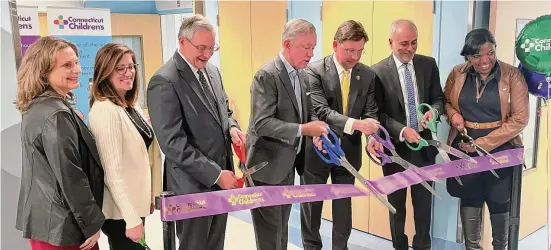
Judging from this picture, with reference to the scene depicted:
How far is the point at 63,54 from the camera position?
6.56 feet

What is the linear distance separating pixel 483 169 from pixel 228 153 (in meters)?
1.59

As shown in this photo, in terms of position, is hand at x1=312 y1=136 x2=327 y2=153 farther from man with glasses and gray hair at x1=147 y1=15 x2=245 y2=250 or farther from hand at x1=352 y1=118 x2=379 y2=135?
man with glasses and gray hair at x1=147 y1=15 x2=245 y2=250

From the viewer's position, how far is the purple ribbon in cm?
229

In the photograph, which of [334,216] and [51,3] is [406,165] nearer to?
[334,216]

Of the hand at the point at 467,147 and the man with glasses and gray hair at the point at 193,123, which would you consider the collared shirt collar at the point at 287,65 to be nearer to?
the man with glasses and gray hair at the point at 193,123

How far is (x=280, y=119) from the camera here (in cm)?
262

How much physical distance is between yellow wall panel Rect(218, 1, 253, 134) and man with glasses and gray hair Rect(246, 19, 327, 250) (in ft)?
5.23

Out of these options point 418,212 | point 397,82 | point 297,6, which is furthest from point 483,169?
point 297,6

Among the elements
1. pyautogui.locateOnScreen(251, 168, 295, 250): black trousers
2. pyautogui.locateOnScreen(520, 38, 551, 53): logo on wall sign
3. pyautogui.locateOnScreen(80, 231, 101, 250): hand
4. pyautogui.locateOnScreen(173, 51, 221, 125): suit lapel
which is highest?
pyautogui.locateOnScreen(520, 38, 551, 53): logo on wall sign

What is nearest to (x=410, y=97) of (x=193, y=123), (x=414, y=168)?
(x=414, y=168)

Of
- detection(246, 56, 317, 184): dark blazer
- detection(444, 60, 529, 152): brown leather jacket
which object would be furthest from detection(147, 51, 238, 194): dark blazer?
detection(444, 60, 529, 152): brown leather jacket

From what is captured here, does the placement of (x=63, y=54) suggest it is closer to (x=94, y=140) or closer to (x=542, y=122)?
(x=94, y=140)

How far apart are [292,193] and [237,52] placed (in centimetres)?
199

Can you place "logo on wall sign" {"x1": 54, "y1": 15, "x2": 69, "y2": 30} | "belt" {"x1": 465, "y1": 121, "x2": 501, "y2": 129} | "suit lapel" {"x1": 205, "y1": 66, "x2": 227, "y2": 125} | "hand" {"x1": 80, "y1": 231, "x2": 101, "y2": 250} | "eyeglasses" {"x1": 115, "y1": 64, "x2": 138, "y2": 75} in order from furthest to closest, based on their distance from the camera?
"logo on wall sign" {"x1": 54, "y1": 15, "x2": 69, "y2": 30}, "belt" {"x1": 465, "y1": 121, "x2": 501, "y2": 129}, "suit lapel" {"x1": 205, "y1": 66, "x2": 227, "y2": 125}, "eyeglasses" {"x1": 115, "y1": 64, "x2": 138, "y2": 75}, "hand" {"x1": 80, "y1": 231, "x2": 101, "y2": 250}
